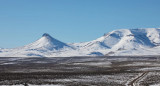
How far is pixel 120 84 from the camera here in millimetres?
42000

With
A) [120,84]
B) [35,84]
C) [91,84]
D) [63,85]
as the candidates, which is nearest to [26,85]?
[35,84]

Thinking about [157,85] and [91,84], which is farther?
[91,84]

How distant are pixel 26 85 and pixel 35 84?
6.23 ft

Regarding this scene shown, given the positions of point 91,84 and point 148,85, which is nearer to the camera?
point 148,85

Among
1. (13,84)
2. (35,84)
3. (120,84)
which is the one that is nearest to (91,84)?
(120,84)

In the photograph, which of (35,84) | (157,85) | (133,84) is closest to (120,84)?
(133,84)

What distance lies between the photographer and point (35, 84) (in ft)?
140

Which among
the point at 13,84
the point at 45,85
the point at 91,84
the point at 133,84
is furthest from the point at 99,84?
the point at 13,84

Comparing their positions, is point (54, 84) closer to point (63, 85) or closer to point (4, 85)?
point (63, 85)

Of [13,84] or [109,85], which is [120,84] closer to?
[109,85]

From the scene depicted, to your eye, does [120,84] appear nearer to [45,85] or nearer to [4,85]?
[45,85]

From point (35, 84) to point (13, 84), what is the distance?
2.96 m

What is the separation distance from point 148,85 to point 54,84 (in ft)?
40.5

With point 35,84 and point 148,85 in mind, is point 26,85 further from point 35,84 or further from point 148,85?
point 148,85
